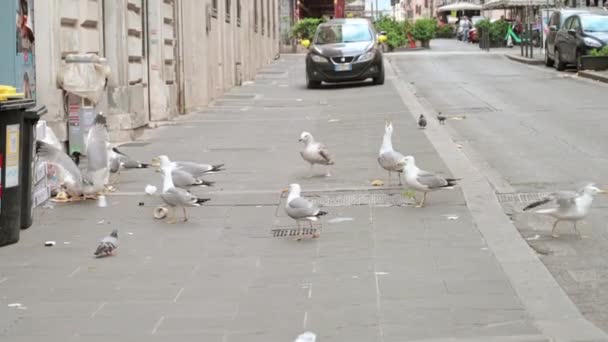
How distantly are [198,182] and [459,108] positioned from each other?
12.4 meters

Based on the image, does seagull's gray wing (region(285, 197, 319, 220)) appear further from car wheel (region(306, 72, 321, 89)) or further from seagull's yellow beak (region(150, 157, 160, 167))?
car wheel (region(306, 72, 321, 89))

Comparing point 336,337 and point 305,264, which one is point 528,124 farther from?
point 336,337

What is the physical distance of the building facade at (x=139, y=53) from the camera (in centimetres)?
1368

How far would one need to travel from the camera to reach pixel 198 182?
1050 centimetres

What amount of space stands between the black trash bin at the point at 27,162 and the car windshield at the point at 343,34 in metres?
22.0

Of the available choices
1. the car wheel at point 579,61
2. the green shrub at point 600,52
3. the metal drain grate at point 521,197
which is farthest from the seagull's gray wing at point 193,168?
the car wheel at point 579,61

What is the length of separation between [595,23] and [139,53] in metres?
18.5

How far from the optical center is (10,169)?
8.80 meters

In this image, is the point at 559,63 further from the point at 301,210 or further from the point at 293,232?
the point at 301,210

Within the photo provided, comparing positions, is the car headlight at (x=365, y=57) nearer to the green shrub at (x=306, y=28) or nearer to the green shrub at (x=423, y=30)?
the green shrub at (x=306, y=28)

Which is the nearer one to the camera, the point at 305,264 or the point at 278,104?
the point at 305,264

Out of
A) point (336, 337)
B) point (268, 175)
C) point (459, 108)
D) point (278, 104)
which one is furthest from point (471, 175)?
point (278, 104)

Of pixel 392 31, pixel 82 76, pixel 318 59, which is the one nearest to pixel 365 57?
pixel 318 59

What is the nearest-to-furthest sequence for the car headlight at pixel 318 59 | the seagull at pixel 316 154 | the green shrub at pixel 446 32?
1. the seagull at pixel 316 154
2. the car headlight at pixel 318 59
3. the green shrub at pixel 446 32
